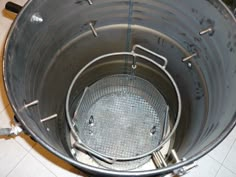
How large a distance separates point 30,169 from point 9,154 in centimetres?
10

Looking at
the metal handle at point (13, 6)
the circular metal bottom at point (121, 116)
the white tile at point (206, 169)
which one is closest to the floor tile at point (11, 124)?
the circular metal bottom at point (121, 116)

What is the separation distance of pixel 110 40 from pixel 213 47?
35 centimetres

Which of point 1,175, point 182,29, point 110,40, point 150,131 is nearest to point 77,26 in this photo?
point 110,40

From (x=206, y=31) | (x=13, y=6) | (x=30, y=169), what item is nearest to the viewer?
(x=206, y=31)

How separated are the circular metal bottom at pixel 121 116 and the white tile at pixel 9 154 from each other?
0.25 meters

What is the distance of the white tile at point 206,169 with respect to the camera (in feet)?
3.17

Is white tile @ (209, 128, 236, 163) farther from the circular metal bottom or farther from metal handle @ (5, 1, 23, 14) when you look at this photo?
metal handle @ (5, 1, 23, 14)

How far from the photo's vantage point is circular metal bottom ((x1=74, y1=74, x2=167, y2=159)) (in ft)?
3.15

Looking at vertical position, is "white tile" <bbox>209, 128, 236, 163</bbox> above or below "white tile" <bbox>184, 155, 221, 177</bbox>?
above

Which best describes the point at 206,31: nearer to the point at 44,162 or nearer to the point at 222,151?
the point at 222,151

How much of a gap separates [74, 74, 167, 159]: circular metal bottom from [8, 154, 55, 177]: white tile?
19cm

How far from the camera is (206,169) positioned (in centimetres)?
97

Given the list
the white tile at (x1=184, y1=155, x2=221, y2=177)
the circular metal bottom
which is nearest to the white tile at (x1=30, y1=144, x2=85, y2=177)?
the circular metal bottom

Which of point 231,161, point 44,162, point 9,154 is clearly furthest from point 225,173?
point 9,154
